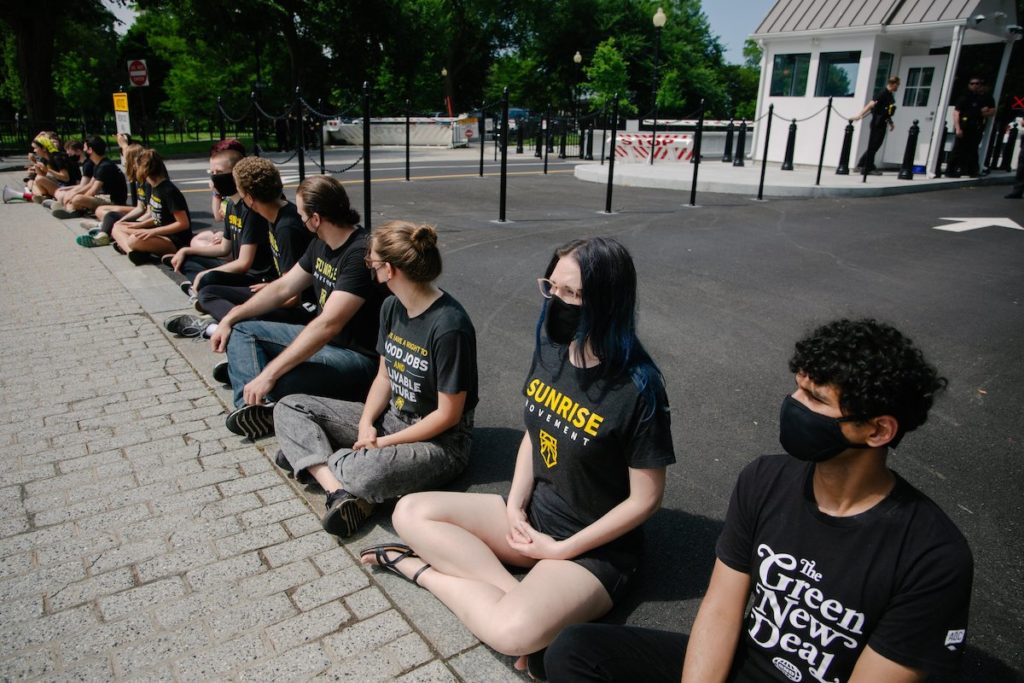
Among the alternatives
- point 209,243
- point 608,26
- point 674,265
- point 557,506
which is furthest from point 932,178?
point 608,26

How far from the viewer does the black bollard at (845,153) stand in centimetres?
1542

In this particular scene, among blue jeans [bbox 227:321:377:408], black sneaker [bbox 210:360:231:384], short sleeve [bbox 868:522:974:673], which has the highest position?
short sleeve [bbox 868:522:974:673]

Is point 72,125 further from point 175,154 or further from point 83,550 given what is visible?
point 83,550

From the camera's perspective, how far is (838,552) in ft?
5.49

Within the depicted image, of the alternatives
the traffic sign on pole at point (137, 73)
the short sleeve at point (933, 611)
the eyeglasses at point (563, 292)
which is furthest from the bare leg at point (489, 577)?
the traffic sign on pole at point (137, 73)

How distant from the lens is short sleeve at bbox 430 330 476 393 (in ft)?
10.1

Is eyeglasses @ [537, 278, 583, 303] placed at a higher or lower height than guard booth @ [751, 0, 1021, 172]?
lower

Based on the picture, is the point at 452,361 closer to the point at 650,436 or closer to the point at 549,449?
the point at 549,449

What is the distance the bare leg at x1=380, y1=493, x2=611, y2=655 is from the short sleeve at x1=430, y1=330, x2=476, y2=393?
513mm

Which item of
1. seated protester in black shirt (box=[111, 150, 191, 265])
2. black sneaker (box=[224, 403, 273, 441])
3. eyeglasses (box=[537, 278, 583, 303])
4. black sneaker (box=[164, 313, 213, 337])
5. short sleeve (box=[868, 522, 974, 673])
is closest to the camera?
short sleeve (box=[868, 522, 974, 673])

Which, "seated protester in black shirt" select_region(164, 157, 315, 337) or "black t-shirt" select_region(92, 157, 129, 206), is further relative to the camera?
"black t-shirt" select_region(92, 157, 129, 206)

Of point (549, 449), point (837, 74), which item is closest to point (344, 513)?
point (549, 449)

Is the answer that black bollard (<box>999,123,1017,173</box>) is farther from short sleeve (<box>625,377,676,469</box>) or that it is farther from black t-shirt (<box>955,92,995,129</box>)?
short sleeve (<box>625,377,676,469</box>)

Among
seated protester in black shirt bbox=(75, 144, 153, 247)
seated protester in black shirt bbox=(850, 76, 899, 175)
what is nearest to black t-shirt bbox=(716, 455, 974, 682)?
seated protester in black shirt bbox=(75, 144, 153, 247)
